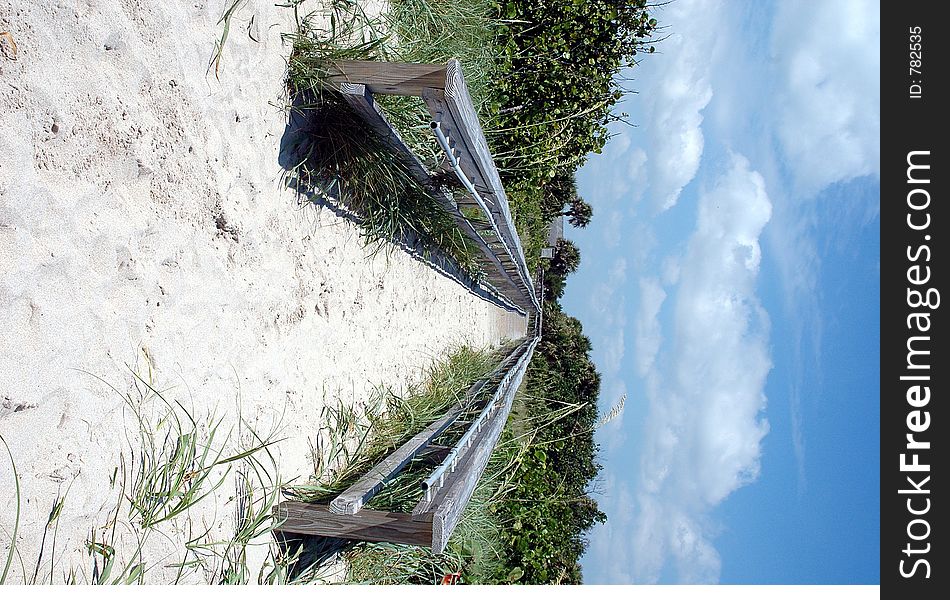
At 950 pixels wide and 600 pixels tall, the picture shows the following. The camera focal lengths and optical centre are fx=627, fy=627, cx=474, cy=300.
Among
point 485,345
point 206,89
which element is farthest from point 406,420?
point 485,345

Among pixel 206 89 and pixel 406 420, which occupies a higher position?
pixel 206 89

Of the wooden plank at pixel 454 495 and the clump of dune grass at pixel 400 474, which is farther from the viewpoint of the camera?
the clump of dune grass at pixel 400 474

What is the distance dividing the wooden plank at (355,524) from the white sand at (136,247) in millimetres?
249

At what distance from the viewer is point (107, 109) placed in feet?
7.22

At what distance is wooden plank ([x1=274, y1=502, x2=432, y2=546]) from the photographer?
10.1 feet

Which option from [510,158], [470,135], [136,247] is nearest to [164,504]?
[136,247]

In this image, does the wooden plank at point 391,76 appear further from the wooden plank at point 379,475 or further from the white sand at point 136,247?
the wooden plank at point 379,475

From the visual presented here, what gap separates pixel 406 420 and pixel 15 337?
302 centimetres

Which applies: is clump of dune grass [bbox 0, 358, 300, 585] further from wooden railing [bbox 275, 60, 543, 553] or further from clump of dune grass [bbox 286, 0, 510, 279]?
clump of dune grass [bbox 286, 0, 510, 279]

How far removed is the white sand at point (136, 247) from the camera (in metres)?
1.93

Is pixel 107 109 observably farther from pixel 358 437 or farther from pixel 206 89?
pixel 358 437

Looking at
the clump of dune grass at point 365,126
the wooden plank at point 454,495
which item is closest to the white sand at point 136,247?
the clump of dune grass at point 365,126

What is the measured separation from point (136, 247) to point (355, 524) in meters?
1.69

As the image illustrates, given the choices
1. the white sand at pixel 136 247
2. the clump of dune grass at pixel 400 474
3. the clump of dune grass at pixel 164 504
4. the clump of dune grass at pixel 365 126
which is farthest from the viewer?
the clump of dune grass at pixel 400 474
